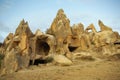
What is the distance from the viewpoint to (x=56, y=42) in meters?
26.3

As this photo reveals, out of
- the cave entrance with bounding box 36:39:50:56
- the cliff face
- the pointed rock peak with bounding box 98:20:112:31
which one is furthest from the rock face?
the pointed rock peak with bounding box 98:20:112:31

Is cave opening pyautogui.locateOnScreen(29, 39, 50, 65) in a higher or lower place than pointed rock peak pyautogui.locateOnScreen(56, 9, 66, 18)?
lower

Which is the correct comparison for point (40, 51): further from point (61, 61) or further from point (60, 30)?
point (61, 61)

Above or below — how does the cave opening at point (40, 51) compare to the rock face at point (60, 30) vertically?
below

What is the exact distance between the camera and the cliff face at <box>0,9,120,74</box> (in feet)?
70.9

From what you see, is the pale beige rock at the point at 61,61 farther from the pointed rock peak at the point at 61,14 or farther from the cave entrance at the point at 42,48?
the pointed rock peak at the point at 61,14

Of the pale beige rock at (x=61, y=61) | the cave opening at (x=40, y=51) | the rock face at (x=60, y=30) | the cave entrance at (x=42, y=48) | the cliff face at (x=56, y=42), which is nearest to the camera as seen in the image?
the cliff face at (x=56, y=42)

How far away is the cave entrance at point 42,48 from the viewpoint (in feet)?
84.1

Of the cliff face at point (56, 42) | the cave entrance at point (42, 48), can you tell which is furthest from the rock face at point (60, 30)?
the cave entrance at point (42, 48)

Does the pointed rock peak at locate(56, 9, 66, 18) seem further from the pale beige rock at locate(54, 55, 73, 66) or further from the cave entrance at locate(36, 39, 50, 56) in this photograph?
the pale beige rock at locate(54, 55, 73, 66)

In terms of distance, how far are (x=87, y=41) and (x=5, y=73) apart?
15511 mm

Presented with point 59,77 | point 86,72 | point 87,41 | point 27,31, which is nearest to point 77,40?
point 87,41

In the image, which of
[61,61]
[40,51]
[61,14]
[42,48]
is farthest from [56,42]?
[61,14]

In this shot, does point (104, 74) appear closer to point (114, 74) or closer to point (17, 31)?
point (114, 74)
